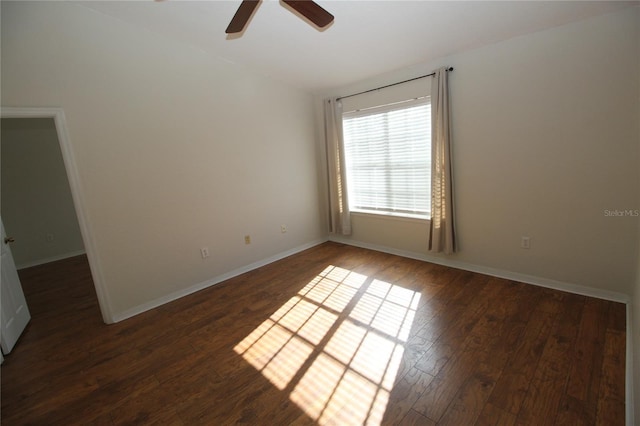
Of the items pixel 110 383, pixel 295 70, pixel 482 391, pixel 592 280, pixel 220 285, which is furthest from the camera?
pixel 295 70

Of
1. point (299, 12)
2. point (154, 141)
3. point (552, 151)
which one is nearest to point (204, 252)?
point (154, 141)

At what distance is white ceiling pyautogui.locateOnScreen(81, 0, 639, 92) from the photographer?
2.27m

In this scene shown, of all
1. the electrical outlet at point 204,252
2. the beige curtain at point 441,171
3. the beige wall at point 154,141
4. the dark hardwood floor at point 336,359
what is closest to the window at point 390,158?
the beige curtain at point 441,171

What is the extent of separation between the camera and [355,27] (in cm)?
262

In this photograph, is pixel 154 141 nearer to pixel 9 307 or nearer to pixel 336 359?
pixel 9 307

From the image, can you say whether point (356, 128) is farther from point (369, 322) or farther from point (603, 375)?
point (603, 375)

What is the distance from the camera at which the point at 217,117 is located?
3.31 m

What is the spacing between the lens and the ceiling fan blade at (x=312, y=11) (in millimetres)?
1621

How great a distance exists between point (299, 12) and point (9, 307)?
343 cm

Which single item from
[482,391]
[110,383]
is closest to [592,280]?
[482,391]

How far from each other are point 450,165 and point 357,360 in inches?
92.6

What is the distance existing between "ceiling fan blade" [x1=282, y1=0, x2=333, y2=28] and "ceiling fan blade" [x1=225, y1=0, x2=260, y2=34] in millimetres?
213

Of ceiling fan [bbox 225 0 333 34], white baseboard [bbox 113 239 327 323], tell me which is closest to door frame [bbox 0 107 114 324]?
white baseboard [bbox 113 239 327 323]

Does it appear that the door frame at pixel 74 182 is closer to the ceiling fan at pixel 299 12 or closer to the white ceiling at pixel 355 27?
the white ceiling at pixel 355 27
